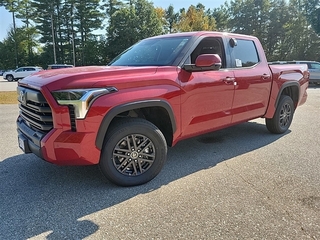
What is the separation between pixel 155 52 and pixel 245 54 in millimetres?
1653

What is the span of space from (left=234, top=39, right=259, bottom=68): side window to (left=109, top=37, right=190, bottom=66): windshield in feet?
3.46

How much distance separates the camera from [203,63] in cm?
343

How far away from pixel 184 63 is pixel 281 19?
49.8 m

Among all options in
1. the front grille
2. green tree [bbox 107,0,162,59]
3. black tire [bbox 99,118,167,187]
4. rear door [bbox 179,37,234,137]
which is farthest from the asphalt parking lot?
green tree [bbox 107,0,162,59]

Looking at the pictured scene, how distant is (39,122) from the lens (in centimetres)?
302

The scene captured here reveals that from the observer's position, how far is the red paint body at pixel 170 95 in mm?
2814

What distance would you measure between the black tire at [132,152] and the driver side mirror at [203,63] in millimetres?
935

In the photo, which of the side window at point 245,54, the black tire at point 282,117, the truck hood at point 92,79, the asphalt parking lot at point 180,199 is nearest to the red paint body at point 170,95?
the truck hood at point 92,79

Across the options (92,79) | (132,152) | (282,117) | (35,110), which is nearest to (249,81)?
(282,117)

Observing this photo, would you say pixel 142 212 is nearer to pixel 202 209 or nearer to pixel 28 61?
pixel 202 209

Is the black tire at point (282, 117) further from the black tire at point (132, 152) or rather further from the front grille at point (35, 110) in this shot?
the front grille at point (35, 110)

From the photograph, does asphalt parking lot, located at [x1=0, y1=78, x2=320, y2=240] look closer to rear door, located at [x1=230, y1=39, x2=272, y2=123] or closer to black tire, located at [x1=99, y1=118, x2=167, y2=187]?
black tire, located at [x1=99, y1=118, x2=167, y2=187]

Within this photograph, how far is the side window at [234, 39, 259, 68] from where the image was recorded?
4.44 metres

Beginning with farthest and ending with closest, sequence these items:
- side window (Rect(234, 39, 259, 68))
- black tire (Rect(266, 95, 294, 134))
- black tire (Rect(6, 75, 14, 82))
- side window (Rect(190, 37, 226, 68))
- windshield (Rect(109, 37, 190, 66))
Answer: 1. black tire (Rect(6, 75, 14, 82))
2. black tire (Rect(266, 95, 294, 134))
3. side window (Rect(234, 39, 259, 68))
4. side window (Rect(190, 37, 226, 68))
5. windshield (Rect(109, 37, 190, 66))
